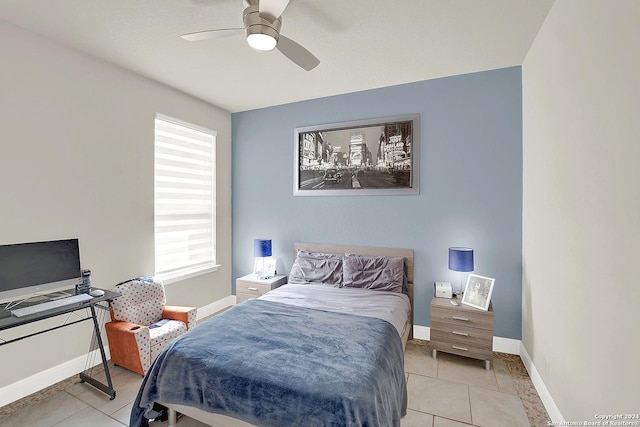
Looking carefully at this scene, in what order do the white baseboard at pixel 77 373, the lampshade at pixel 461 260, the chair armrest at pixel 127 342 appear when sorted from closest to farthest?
the white baseboard at pixel 77 373
the chair armrest at pixel 127 342
the lampshade at pixel 461 260

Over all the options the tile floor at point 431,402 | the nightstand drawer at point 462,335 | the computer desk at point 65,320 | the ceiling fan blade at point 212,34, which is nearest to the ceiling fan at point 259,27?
the ceiling fan blade at point 212,34

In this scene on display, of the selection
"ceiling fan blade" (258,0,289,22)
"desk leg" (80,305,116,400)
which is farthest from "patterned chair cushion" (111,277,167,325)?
"ceiling fan blade" (258,0,289,22)

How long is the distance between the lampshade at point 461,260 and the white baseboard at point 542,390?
928 mm

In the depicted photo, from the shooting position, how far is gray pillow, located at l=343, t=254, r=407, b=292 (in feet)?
10.8

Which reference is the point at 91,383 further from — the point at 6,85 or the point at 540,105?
the point at 540,105

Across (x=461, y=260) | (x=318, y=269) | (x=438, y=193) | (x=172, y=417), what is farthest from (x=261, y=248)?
(x=461, y=260)

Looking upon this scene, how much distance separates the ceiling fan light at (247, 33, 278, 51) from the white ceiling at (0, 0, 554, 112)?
40cm

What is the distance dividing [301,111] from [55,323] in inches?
135

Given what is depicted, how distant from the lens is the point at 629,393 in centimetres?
129

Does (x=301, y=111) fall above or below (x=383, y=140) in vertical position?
above

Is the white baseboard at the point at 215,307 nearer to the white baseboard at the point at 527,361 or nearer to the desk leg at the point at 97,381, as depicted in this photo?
the desk leg at the point at 97,381

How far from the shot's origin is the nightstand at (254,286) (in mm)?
3744

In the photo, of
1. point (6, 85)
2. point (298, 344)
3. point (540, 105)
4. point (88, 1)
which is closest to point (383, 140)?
point (540, 105)

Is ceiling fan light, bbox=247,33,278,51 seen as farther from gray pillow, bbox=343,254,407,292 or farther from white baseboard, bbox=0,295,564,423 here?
white baseboard, bbox=0,295,564,423
